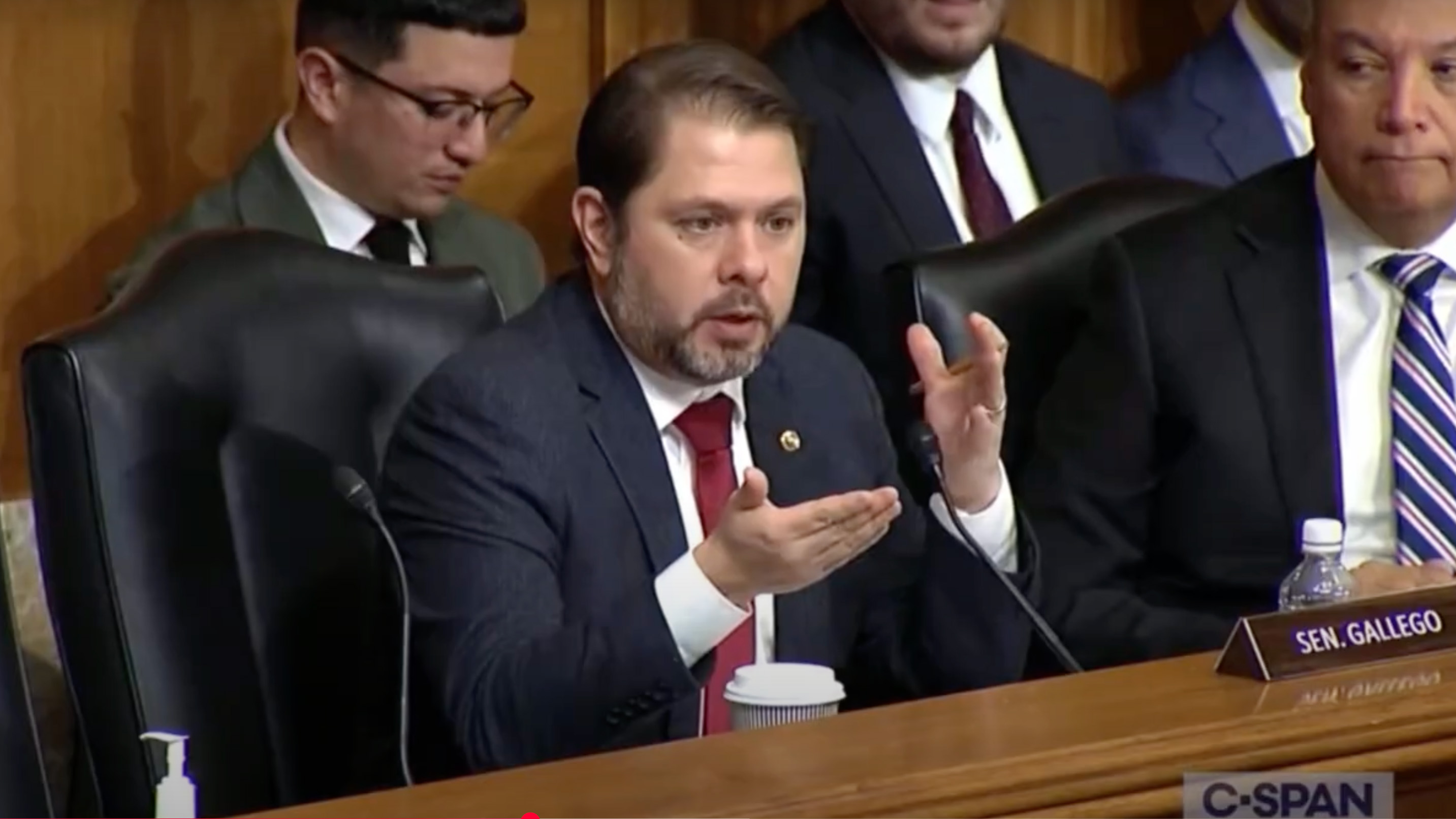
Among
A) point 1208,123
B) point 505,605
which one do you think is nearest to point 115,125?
point 505,605

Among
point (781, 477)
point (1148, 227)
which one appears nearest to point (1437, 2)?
point (1148, 227)

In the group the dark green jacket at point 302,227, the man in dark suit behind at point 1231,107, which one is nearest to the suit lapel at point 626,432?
the dark green jacket at point 302,227

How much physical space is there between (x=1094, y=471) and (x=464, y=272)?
0.60 meters

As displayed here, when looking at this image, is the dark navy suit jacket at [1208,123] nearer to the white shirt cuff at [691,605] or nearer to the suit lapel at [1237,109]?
the suit lapel at [1237,109]

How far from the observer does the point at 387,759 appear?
6.97ft

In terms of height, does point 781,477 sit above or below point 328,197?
below

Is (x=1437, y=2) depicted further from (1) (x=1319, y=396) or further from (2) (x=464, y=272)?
(2) (x=464, y=272)

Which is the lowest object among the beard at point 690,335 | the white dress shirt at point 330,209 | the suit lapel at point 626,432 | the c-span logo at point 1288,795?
the c-span logo at point 1288,795

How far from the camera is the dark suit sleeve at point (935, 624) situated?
2.10 m

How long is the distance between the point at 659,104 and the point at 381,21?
0.88 meters

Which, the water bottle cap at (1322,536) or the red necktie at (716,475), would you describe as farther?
the red necktie at (716,475)

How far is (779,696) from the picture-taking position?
5.39ft

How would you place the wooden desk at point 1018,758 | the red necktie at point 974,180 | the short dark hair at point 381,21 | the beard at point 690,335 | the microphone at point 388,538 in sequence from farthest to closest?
the red necktie at point 974,180, the short dark hair at point 381,21, the beard at point 690,335, the microphone at point 388,538, the wooden desk at point 1018,758

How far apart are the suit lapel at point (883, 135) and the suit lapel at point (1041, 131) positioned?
19 centimetres
